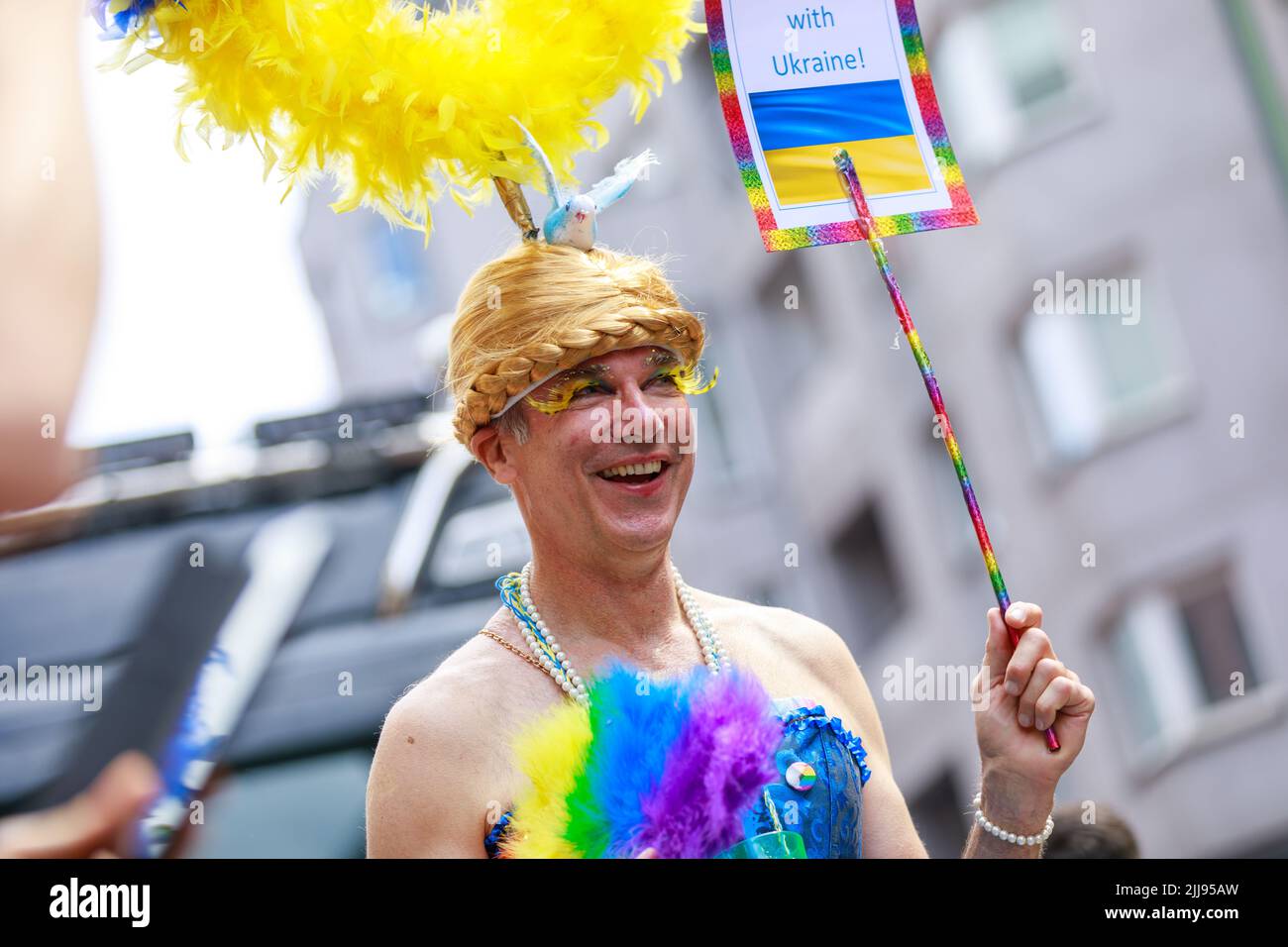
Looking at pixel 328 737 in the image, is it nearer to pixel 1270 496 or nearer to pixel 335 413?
pixel 335 413

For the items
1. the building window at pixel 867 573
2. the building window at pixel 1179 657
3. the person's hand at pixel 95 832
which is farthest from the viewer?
the building window at pixel 867 573

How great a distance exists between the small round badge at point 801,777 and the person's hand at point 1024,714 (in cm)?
23

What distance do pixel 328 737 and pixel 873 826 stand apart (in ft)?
13.6

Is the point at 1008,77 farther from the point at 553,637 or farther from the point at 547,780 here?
the point at 547,780

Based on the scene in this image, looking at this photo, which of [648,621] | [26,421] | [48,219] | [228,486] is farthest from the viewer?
[228,486]

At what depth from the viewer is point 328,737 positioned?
21.3ft

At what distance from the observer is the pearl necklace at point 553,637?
2516mm

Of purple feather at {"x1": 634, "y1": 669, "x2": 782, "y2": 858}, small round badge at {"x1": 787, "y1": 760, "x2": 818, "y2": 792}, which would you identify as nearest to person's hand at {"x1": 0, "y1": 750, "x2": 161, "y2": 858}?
purple feather at {"x1": 634, "y1": 669, "x2": 782, "y2": 858}

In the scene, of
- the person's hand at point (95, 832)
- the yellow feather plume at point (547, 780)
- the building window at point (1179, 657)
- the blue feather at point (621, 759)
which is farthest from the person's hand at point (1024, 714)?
the building window at point (1179, 657)

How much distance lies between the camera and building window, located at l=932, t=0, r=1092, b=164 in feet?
40.0

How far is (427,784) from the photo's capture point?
2379mm

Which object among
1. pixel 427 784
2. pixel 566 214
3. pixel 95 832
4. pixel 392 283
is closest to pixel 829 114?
pixel 566 214

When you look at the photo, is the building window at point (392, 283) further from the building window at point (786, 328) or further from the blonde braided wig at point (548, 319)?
the blonde braided wig at point (548, 319)
